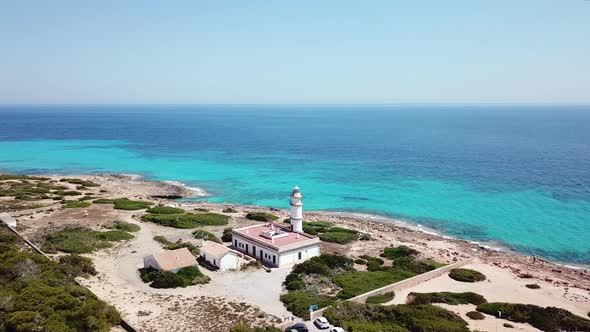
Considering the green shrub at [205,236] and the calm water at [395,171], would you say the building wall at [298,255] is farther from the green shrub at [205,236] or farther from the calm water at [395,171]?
the calm water at [395,171]

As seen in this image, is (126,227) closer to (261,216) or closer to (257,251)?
(261,216)

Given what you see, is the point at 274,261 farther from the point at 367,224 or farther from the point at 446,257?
the point at 367,224

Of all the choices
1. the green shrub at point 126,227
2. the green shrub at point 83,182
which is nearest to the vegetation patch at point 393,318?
the green shrub at point 126,227

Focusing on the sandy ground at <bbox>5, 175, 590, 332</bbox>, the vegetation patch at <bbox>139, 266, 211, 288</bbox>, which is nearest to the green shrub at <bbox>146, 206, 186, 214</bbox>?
the sandy ground at <bbox>5, 175, 590, 332</bbox>

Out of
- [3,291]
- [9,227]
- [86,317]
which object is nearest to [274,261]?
[86,317]

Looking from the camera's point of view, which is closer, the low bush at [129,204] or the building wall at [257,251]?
the building wall at [257,251]

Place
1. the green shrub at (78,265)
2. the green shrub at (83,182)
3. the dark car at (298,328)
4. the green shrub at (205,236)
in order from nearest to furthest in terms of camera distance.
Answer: the dark car at (298,328), the green shrub at (78,265), the green shrub at (205,236), the green shrub at (83,182)

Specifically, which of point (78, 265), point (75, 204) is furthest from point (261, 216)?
point (75, 204)

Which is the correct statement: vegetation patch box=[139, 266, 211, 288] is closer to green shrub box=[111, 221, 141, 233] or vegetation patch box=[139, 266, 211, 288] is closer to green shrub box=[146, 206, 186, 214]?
green shrub box=[111, 221, 141, 233]
